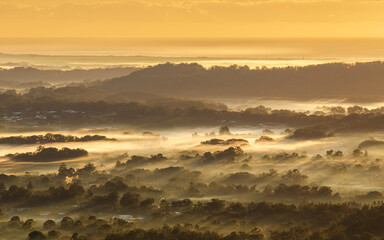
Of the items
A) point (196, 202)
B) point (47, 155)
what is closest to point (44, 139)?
point (47, 155)

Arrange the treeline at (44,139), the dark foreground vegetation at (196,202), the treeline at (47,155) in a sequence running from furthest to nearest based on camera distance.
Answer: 1. the treeline at (44,139)
2. the treeline at (47,155)
3. the dark foreground vegetation at (196,202)

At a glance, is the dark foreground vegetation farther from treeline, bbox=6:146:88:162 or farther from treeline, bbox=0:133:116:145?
treeline, bbox=0:133:116:145

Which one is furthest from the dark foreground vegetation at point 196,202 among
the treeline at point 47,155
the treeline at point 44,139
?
the treeline at point 44,139

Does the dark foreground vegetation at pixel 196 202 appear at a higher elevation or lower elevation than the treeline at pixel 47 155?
higher

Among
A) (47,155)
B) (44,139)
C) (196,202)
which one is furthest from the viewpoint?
(44,139)

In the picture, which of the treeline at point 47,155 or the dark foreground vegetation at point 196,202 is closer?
the dark foreground vegetation at point 196,202

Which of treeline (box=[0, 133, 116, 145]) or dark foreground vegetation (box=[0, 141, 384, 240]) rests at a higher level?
dark foreground vegetation (box=[0, 141, 384, 240])

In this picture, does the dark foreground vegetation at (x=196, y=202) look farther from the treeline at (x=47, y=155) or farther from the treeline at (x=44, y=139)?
the treeline at (x=44, y=139)

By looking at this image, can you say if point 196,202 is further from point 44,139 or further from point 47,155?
point 44,139

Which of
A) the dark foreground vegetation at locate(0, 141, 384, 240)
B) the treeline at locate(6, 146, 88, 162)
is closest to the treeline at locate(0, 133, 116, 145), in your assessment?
the treeline at locate(6, 146, 88, 162)

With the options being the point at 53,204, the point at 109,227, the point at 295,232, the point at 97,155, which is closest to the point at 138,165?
the point at 97,155

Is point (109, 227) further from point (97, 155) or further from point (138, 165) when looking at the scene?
point (97, 155)
